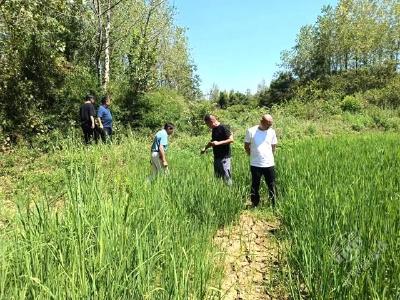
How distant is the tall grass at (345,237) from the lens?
2.74 m

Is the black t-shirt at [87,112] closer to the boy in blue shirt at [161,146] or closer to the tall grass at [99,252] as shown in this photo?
the boy in blue shirt at [161,146]

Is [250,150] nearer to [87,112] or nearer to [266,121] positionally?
[266,121]

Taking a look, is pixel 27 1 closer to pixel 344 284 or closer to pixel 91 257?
pixel 91 257

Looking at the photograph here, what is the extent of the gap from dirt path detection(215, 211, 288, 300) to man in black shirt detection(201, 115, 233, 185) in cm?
128

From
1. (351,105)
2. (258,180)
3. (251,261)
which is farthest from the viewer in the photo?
(351,105)

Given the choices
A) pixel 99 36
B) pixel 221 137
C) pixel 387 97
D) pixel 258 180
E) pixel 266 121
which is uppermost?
pixel 99 36

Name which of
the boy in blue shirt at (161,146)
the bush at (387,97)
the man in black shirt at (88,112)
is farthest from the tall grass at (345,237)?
the bush at (387,97)

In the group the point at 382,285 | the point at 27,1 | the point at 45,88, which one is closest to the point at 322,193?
the point at 382,285

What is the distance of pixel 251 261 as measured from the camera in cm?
443

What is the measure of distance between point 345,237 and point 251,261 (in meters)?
1.27

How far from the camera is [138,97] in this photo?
56.1 ft

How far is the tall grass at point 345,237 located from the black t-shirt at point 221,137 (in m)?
1.71

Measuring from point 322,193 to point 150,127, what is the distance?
1292cm

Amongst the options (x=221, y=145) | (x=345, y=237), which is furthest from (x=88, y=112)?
(x=345, y=237)
